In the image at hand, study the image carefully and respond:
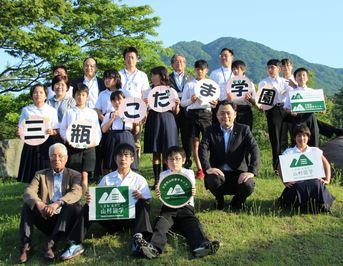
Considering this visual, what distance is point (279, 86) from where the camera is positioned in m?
8.33

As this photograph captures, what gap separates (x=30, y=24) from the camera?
50.2ft

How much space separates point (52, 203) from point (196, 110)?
3434 mm

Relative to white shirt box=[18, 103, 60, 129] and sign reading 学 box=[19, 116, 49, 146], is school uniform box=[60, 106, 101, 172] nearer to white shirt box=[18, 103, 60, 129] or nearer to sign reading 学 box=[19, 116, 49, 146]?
white shirt box=[18, 103, 60, 129]

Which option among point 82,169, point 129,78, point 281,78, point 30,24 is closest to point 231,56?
point 281,78

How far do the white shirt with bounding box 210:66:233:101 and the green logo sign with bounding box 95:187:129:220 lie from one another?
3422 millimetres

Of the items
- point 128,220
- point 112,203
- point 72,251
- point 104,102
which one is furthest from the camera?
point 104,102

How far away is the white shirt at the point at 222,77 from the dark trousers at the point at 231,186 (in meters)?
2.22

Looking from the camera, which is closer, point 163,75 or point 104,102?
point 104,102

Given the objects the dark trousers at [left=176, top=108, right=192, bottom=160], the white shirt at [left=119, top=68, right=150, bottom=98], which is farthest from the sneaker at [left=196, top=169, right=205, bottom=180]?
the white shirt at [left=119, top=68, right=150, bottom=98]

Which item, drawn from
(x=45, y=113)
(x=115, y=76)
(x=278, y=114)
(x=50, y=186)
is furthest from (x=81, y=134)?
(x=278, y=114)

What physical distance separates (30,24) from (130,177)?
1143 cm

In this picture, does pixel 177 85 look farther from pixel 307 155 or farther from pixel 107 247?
pixel 107 247

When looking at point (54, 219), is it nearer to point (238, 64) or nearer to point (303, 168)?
point (303, 168)

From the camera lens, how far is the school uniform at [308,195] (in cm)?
639
